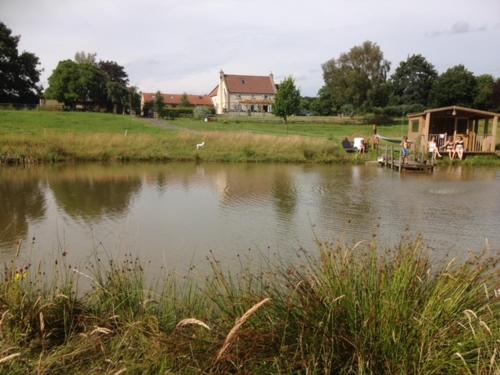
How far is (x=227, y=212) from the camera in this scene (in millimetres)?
12125

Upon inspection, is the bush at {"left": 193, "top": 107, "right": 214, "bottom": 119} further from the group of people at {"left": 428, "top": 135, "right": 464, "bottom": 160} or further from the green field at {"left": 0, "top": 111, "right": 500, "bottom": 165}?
the group of people at {"left": 428, "top": 135, "right": 464, "bottom": 160}

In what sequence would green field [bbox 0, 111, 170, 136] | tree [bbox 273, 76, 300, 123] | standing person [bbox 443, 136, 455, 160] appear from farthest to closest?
tree [bbox 273, 76, 300, 123]
green field [bbox 0, 111, 170, 136]
standing person [bbox 443, 136, 455, 160]

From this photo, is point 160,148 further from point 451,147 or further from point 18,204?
point 451,147

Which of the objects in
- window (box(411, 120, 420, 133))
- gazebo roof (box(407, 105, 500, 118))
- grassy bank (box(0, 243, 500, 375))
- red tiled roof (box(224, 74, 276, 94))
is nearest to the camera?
grassy bank (box(0, 243, 500, 375))

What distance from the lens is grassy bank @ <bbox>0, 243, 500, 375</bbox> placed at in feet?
10.0

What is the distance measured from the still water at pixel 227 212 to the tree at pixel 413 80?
62.2m

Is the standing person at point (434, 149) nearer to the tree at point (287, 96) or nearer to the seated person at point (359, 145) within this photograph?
the seated person at point (359, 145)

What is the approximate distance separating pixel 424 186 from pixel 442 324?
15.2 metres

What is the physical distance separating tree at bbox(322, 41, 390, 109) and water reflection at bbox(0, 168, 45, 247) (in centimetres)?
5663

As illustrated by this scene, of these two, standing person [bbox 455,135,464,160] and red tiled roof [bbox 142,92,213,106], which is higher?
red tiled roof [bbox 142,92,213,106]

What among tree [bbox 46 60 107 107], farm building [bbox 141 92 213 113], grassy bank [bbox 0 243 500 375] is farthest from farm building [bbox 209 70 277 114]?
grassy bank [bbox 0 243 500 375]

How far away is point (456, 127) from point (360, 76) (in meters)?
40.7

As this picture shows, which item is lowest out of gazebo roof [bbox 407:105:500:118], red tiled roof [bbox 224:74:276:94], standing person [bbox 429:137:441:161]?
standing person [bbox 429:137:441:161]

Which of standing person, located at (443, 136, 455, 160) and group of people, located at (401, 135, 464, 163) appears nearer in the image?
group of people, located at (401, 135, 464, 163)
